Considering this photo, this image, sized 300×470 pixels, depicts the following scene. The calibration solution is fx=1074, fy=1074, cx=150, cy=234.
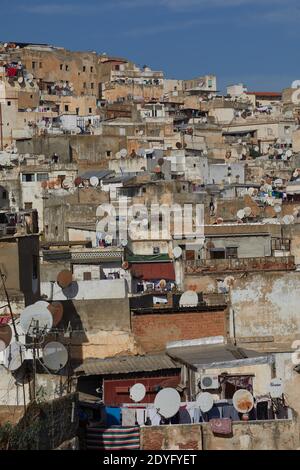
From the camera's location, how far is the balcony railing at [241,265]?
25344mm

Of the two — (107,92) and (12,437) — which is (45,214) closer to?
(12,437)

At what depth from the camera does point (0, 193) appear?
132 feet

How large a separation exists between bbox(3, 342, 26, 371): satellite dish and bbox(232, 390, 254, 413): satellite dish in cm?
345

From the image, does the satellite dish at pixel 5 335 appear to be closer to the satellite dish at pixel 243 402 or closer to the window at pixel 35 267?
the window at pixel 35 267

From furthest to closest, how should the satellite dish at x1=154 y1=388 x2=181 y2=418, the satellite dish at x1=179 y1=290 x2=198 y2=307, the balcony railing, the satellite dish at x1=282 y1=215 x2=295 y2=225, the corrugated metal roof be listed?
the satellite dish at x1=282 y1=215 x2=295 y2=225
the balcony railing
the satellite dish at x1=179 y1=290 x2=198 y2=307
the corrugated metal roof
the satellite dish at x1=154 y1=388 x2=181 y2=418

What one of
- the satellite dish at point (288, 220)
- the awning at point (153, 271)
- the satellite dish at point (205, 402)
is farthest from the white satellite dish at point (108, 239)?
the satellite dish at point (205, 402)

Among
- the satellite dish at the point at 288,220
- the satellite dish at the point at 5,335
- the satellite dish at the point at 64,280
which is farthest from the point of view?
the satellite dish at the point at 288,220

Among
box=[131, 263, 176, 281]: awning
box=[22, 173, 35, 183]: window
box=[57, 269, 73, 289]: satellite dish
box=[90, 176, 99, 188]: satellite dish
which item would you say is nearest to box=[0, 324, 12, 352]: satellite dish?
box=[57, 269, 73, 289]: satellite dish

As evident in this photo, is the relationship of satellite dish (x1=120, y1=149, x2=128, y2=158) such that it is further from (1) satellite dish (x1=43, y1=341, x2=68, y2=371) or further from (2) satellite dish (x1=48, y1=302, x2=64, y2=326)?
(1) satellite dish (x1=43, y1=341, x2=68, y2=371)

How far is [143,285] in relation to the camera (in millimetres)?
27656

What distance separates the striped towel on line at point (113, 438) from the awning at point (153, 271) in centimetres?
1145

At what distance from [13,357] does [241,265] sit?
988cm

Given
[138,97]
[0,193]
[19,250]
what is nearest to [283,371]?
[19,250]

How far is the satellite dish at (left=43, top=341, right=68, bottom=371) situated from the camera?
16.6 meters
